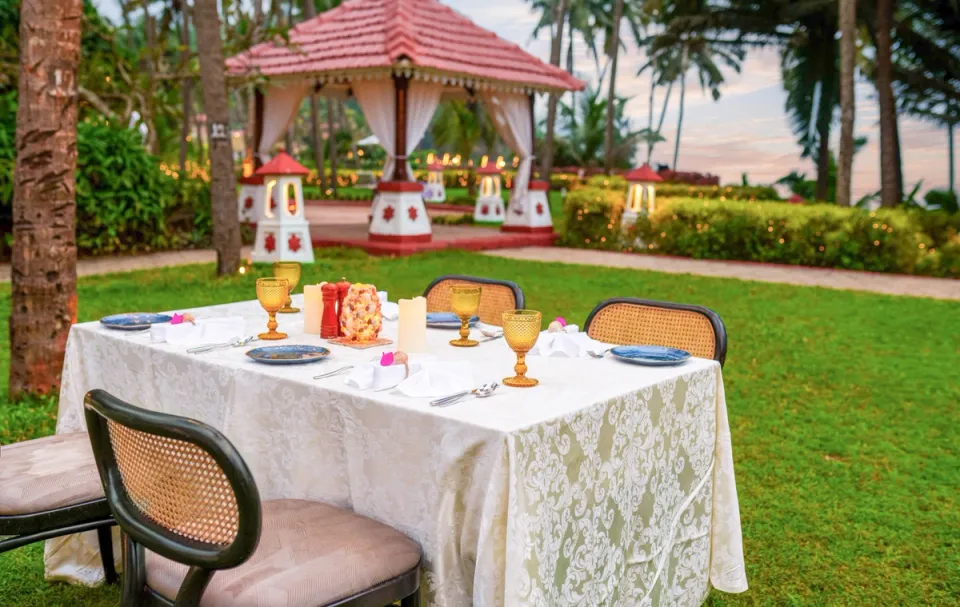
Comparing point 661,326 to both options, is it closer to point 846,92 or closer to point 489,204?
point 846,92

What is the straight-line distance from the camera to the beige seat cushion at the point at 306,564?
1.93 m

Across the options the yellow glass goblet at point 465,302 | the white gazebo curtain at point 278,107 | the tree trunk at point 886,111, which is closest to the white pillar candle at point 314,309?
the yellow glass goblet at point 465,302

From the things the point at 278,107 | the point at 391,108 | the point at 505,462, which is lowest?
the point at 505,462

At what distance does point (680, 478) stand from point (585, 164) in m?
37.6

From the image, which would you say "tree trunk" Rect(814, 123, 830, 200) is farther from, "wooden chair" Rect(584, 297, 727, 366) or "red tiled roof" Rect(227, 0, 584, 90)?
"wooden chair" Rect(584, 297, 727, 366)

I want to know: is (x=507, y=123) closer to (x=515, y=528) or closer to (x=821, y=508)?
(x=821, y=508)

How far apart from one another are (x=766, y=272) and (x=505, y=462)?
10.8 m

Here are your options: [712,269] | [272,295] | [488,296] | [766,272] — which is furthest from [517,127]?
[272,295]

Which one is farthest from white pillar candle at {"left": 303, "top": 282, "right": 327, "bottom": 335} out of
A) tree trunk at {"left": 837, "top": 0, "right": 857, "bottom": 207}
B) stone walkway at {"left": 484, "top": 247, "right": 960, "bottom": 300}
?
tree trunk at {"left": 837, "top": 0, "right": 857, "bottom": 207}

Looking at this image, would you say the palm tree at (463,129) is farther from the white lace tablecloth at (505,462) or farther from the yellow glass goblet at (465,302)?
the white lace tablecloth at (505,462)

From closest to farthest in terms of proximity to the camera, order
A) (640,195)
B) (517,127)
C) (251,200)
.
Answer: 1. (640,195)
2. (251,200)
3. (517,127)

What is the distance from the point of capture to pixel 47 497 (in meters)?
2.47

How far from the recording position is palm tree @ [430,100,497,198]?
32.1m

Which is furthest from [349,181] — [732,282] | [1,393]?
[1,393]
